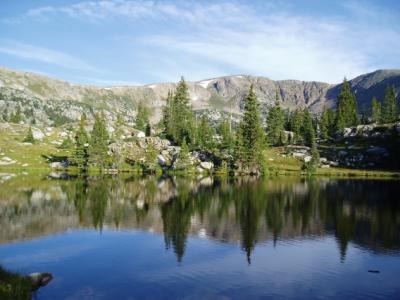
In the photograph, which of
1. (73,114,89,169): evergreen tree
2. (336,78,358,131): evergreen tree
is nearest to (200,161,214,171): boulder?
(73,114,89,169): evergreen tree

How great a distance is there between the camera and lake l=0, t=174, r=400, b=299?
3203 cm

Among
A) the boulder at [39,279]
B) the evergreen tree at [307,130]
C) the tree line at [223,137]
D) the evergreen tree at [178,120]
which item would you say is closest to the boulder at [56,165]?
the tree line at [223,137]

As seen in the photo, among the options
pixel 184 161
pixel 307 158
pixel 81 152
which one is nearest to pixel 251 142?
pixel 184 161

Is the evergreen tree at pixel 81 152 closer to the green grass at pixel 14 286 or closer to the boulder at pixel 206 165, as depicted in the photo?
the boulder at pixel 206 165

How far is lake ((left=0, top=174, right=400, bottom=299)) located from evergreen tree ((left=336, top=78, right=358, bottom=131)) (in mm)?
113265

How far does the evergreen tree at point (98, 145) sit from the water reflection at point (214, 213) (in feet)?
184

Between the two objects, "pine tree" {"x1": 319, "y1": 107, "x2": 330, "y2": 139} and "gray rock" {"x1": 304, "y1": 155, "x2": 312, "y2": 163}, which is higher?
"pine tree" {"x1": 319, "y1": 107, "x2": 330, "y2": 139}

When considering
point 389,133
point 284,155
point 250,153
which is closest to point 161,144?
point 250,153

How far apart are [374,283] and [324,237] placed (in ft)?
56.8

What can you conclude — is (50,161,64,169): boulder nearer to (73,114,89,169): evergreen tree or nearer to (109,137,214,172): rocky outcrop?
(73,114,89,169): evergreen tree

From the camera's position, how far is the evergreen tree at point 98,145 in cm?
15675

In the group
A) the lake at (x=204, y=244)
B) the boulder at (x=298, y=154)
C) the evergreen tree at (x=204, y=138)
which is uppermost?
the evergreen tree at (x=204, y=138)

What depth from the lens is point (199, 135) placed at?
17512 centimetres

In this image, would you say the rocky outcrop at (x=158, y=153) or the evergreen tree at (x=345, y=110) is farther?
the evergreen tree at (x=345, y=110)
